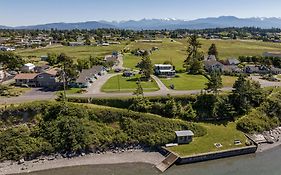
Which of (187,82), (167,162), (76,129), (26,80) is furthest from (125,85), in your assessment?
(167,162)

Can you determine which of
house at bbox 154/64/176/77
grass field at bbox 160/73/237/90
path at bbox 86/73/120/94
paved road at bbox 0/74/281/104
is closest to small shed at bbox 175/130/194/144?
paved road at bbox 0/74/281/104

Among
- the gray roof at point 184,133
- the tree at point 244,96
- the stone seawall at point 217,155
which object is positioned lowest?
the stone seawall at point 217,155

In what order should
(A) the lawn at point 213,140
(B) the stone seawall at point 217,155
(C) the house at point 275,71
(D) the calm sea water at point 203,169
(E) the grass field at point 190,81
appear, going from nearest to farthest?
(D) the calm sea water at point 203,169 < (B) the stone seawall at point 217,155 < (A) the lawn at point 213,140 < (E) the grass field at point 190,81 < (C) the house at point 275,71

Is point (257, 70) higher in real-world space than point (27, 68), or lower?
lower

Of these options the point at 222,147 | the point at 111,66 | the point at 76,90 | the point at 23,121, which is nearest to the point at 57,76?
the point at 76,90

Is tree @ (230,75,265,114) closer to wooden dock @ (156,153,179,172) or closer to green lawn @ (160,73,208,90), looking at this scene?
green lawn @ (160,73,208,90)

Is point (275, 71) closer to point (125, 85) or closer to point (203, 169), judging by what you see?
point (125, 85)

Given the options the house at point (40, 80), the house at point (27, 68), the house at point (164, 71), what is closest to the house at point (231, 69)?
the house at point (164, 71)

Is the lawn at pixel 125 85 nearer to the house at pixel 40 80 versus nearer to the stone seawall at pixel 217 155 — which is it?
the house at pixel 40 80
